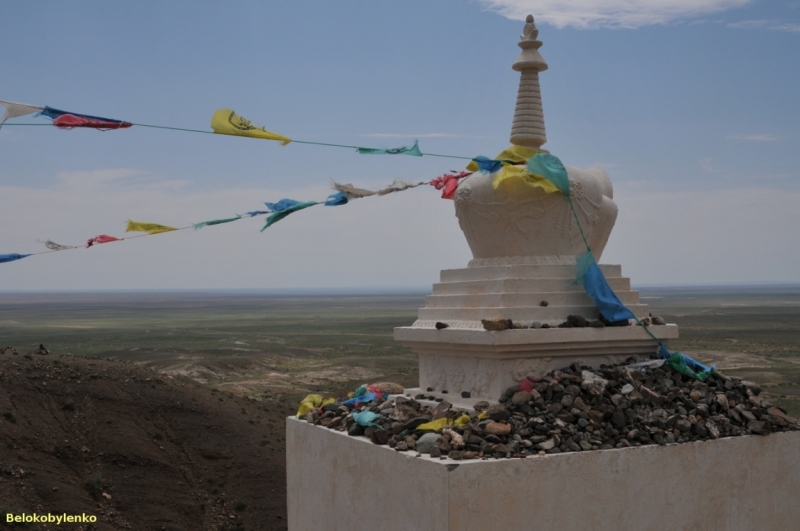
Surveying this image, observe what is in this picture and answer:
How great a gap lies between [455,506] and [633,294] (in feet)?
10.9

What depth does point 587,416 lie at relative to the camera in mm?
7176

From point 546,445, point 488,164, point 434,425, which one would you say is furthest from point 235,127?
point 546,445

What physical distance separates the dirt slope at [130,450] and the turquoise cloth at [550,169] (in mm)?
10825

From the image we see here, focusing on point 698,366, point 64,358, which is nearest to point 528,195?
point 698,366

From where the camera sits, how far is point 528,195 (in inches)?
329

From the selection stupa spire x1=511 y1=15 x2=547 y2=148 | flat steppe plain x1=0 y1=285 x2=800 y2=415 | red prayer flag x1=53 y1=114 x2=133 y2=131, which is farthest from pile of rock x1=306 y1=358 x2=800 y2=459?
flat steppe plain x1=0 y1=285 x2=800 y2=415

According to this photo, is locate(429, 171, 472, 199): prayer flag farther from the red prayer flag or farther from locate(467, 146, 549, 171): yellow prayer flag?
the red prayer flag

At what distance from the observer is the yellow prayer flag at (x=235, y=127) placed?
24.6 feet

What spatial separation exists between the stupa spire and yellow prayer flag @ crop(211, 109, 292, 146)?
8.25ft

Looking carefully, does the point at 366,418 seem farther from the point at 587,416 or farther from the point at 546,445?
the point at 587,416

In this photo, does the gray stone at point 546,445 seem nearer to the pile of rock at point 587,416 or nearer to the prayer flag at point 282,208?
the pile of rock at point 587,416

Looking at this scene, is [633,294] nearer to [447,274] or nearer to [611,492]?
[447,274]

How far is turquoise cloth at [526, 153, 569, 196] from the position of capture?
8289mm

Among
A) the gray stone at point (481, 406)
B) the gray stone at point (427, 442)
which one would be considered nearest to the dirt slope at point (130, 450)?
the gray stone at point (481, 406)
